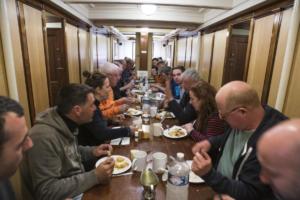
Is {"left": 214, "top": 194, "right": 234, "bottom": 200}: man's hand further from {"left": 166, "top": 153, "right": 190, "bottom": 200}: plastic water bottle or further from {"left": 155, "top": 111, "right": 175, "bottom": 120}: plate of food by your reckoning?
{"left": 155, "top": 111, "right": 175, "bottom": 120}: plate of food

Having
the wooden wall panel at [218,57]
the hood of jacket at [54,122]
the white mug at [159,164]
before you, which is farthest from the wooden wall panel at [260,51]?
the hood of jacket at [54,122]

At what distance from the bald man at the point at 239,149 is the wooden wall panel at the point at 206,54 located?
3.11 meters

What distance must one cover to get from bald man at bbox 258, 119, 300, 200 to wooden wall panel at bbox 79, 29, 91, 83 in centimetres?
399

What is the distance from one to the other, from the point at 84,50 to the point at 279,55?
145 inches

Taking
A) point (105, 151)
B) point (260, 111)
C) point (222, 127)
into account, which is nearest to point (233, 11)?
point (222, 127)

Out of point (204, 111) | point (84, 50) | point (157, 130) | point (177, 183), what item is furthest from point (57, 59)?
point (177, 183)

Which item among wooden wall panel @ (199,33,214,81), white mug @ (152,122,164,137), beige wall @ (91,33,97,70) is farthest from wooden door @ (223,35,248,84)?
beige wall @ (91,33,97,70)

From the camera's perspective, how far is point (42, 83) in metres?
2.37

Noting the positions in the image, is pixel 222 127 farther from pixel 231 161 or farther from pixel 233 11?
pixel 233 11

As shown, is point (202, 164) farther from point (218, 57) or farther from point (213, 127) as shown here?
point (218, 57)

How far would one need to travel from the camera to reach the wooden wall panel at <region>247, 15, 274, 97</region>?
A: 217cm

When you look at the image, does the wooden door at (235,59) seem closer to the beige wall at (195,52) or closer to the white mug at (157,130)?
the beige wall at (195,52)

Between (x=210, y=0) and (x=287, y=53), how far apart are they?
53.7 inches

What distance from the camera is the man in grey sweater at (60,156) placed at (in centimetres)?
104
